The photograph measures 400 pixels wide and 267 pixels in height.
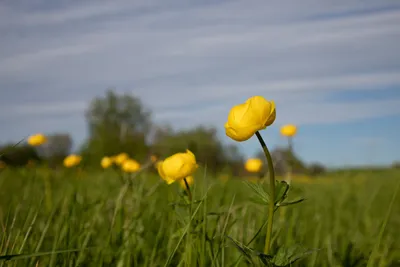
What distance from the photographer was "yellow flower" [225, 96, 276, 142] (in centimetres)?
111

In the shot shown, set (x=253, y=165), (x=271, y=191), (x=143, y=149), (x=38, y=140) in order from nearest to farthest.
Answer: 1. (x=271, y=191)
2. (x=253, y=165)
3. (x=38, y=140)
4. (x=143, y=149)

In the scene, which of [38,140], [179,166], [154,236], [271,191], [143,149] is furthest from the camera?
[143,149]

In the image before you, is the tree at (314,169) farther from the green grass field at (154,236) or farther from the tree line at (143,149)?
the green grass field at (154,236)

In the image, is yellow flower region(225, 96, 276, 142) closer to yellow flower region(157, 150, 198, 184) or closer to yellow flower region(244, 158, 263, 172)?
yellow flower region(157, 150, 198, 184)

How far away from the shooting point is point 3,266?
1449 mm

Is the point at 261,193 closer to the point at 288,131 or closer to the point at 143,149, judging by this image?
the point at 288,131

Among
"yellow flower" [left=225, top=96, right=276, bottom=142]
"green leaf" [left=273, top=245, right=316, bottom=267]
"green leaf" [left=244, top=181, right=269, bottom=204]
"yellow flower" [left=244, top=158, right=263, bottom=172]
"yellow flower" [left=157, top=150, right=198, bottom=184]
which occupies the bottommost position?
"yellow flower" [left=244, top=158, right=263, bottom=172]

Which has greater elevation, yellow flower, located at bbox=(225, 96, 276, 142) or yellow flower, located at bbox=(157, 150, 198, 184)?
yellow flower, located at bbox=(225, 96, 276, 142)

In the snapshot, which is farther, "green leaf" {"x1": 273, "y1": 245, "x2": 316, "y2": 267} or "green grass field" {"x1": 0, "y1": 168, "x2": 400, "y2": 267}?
"green grass field" {"x1": 0, "y1": 168, "x2": 400, "y2": 267}

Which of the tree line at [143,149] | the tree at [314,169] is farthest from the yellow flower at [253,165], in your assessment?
the tree at [314,169]

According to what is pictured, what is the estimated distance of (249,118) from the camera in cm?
111

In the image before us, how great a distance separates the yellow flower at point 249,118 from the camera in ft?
3.65

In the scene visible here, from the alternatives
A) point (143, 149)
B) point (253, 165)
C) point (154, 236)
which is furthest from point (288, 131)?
point (143, 149)

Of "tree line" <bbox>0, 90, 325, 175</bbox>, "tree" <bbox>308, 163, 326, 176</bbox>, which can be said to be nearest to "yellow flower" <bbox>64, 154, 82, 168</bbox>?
"tree line" <bbox>0, 90, 325, 175</bbox>
